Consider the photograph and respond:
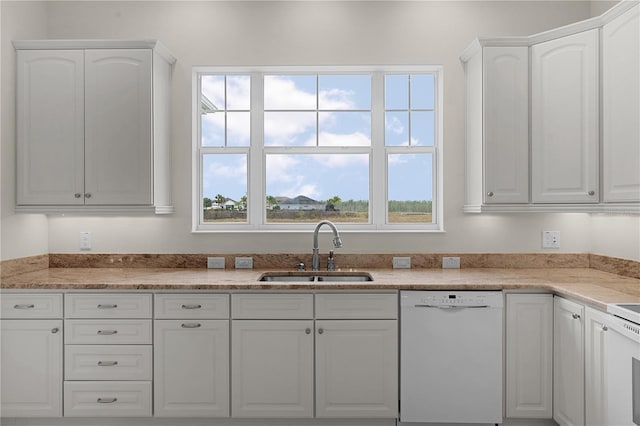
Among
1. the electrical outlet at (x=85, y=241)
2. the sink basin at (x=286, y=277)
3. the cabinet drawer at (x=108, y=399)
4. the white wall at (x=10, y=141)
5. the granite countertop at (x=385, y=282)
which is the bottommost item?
the cabinet drawer at (x=108, y=399)

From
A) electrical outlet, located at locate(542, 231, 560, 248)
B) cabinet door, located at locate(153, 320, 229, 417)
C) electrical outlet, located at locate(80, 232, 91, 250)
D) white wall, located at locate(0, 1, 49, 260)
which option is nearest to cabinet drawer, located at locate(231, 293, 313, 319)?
cabinet door, located at locate(153, 320, 229, 417)

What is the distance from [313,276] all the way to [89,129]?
1779mm

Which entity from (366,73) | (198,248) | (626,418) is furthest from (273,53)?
(626,418)

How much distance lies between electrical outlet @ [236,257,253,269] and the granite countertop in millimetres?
206

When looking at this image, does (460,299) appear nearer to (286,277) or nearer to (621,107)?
(286,277)

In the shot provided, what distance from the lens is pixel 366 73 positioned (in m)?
3.17

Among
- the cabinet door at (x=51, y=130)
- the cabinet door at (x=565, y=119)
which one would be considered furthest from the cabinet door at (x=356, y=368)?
the cabinet door at (x=51, y=130)

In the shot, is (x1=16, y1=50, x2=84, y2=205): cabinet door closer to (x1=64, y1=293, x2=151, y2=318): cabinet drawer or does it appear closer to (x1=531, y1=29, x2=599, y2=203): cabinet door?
(x1=64, y1=293, x2=151, y2=318): cabinet drawer

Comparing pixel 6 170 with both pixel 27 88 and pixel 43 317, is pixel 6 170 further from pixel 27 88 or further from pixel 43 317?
pixel 43 317

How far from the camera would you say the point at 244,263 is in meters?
3.05

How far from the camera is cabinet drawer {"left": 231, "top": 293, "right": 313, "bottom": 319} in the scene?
7.95ft

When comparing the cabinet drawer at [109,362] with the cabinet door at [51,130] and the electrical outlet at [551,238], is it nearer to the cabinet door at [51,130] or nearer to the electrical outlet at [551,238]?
the cabinet door at [51,130]

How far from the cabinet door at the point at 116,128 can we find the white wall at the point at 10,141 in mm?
519

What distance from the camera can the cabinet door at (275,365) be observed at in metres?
2.42
